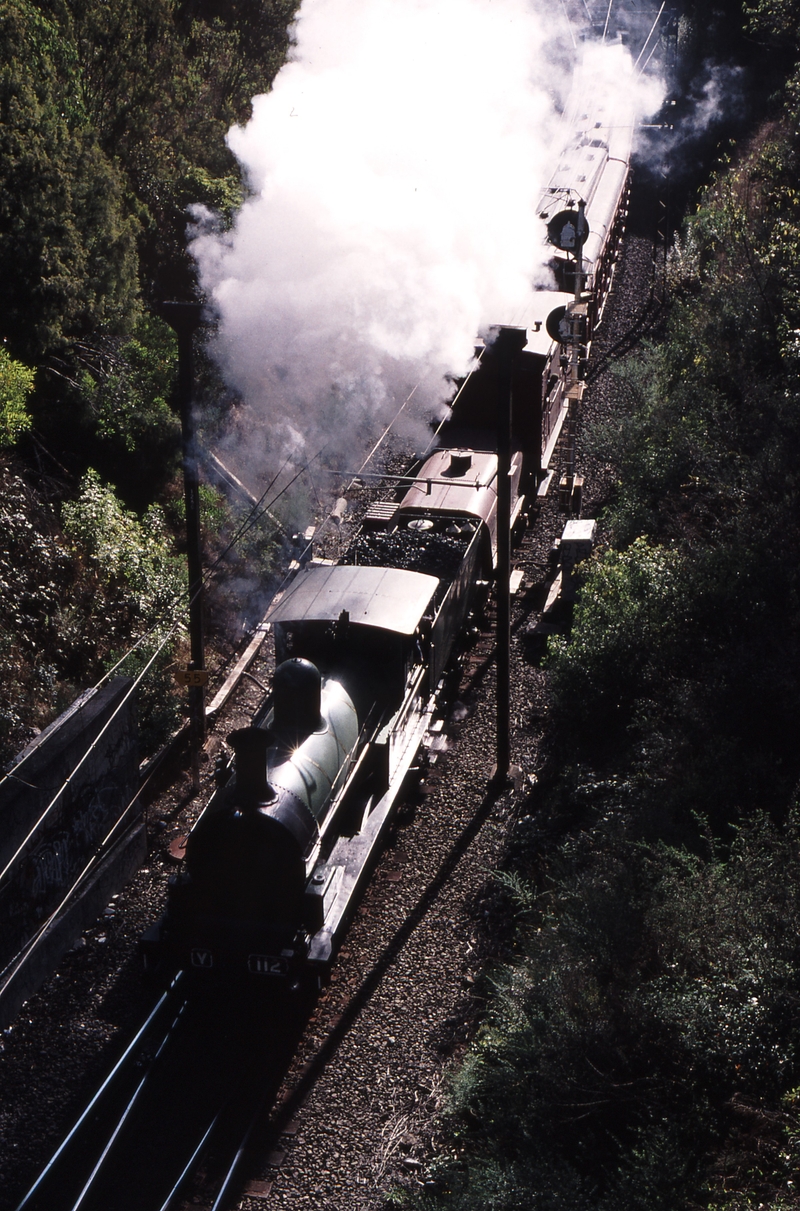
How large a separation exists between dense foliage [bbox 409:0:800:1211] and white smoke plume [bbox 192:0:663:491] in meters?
4.29

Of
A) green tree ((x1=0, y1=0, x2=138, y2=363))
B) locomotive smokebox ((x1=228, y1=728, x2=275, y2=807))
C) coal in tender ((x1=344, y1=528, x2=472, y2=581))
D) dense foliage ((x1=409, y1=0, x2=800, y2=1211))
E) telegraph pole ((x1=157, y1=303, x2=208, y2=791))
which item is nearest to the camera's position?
dense foliage ((x1=409, y1=0, x2=800, y2=1211))

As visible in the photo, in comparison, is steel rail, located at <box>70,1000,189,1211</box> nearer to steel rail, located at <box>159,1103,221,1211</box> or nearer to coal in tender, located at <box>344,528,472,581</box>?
steel rail, located at <box>159,1103,221,1211</box>

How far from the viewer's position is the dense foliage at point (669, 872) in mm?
6246

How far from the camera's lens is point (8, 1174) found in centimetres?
704

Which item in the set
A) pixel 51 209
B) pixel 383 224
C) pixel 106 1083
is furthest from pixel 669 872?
pixel 51 209

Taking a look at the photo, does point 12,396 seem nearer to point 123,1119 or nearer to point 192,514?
point 192,514

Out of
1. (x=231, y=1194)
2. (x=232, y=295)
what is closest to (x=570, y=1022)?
(x=231, y=1194)

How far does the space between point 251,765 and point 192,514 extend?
4551 mm

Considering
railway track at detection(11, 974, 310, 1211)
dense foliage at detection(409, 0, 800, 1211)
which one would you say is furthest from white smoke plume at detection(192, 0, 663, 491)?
railway track at detection(11, 974, 310, 1211)

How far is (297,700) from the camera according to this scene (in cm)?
845

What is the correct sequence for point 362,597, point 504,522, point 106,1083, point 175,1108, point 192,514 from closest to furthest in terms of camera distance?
1. point 175,1108
2. point 106,1083
3. point 362,597
4. point 504,522
5. point 192,514

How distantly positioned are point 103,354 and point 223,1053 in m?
11.5

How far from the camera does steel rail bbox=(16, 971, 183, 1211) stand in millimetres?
6903

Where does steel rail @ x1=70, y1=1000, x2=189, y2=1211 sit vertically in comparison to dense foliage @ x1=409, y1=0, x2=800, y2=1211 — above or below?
below
